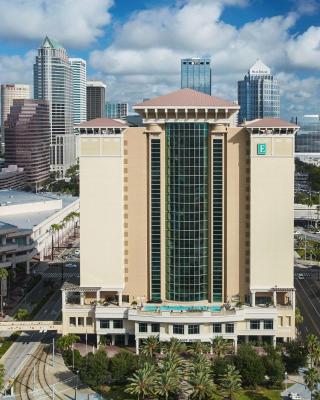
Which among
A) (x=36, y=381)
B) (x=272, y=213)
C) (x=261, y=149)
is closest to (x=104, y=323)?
(x=36, y=381)

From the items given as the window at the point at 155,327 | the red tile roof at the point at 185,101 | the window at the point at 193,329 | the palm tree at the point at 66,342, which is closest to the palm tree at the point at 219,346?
the window at the point at 193,329

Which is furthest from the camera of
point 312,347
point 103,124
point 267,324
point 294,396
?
point 103,124

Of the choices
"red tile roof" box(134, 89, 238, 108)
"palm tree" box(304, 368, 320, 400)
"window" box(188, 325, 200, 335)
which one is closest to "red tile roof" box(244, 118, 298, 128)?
"red tile roof" box(134, 89, 238, 108)

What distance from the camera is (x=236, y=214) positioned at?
97.6m

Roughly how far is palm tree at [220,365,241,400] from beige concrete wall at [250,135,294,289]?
75.5 ft

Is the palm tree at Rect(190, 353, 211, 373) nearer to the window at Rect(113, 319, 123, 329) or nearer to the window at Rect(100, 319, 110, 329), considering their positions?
the window at Rect(113, 319, 123, 329)

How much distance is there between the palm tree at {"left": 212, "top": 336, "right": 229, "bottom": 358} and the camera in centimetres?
8756

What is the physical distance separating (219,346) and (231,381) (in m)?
13.2

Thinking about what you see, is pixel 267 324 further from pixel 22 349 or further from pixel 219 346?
pixel 22 349

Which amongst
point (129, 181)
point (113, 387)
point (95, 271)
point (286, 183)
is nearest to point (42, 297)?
point (95, 271)

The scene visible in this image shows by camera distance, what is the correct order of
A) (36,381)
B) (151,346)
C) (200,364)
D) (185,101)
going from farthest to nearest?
1. (185,101)
2. (151,346)
3. (36,381)
4. (200,364)

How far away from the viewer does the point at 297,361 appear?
83875 mm

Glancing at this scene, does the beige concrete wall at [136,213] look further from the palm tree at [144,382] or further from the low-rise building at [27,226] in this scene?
the low-rise building at [27,226]

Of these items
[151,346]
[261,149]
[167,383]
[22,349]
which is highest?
[261,149]
